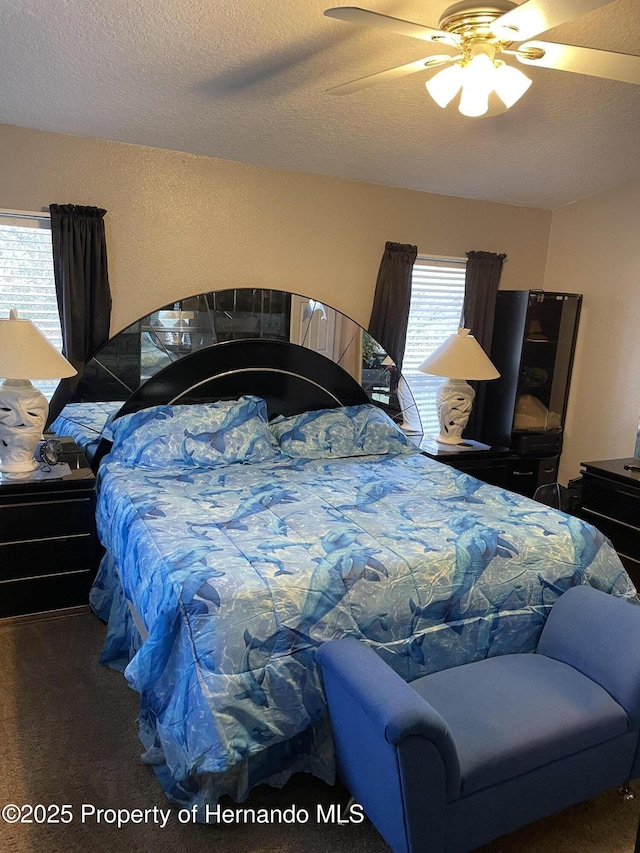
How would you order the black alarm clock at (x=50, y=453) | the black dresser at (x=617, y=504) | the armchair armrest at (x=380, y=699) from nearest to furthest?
the armchair armrest at (x=380, y=699), the black alarm clock at (x=50, y=453), the black dresser at (x=617, y=504)

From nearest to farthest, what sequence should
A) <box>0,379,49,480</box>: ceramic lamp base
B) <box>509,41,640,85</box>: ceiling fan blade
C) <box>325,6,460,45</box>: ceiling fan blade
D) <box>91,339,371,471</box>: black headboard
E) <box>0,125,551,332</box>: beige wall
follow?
<box>325,6,460,45</box>: ceiling fan blade < <box>509,41,640,85</box>: ceiling fan blade < <box>0,379,49,480</box>: ceramic lamp base < <box>0,125,551,332</box>: beige wall < <box>91,339,371,471</box>: black headboard

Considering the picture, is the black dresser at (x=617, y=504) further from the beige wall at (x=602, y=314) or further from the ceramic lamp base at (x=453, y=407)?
the ceramic lamp base at (x=453, y=407)

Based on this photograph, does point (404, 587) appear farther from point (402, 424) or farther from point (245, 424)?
point (402, 424)

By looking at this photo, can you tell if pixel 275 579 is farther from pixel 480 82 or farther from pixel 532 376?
pixel 532 376

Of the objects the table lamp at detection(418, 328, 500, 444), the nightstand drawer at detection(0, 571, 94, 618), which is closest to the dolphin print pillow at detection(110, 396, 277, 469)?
the nightstand drawer at detection(0, 571, 94, 618)

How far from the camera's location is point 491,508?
2.75 m

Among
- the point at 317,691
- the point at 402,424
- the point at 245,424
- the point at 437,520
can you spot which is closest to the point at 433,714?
the point at 317,691

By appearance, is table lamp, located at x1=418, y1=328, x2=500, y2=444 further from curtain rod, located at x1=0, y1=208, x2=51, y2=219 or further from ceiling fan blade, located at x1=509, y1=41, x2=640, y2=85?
curtain rod, located at x1=0, y1=208, x2=51, y2=219

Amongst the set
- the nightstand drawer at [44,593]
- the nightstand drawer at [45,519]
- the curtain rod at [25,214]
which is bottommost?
the nightstand drawer at [44,593]

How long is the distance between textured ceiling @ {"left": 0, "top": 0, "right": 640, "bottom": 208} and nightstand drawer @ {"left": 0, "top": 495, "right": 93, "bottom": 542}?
6.10ft

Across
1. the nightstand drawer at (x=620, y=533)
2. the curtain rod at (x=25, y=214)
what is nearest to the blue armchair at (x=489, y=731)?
the nightstand drawer at (x=620, y=533)

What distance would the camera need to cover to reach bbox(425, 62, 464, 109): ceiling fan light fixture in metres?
2.00

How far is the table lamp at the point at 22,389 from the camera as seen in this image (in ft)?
9.29

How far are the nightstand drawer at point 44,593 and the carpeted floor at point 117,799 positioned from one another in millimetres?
444
